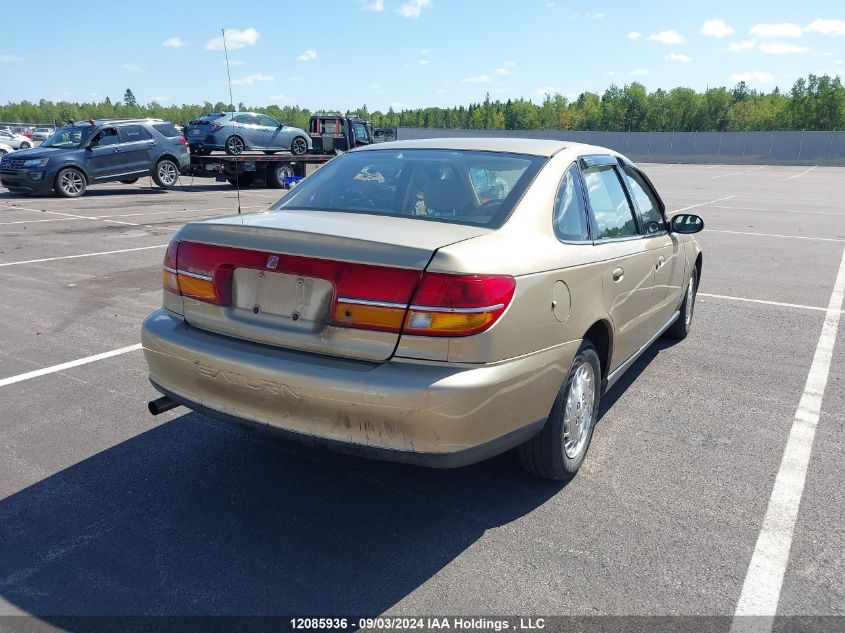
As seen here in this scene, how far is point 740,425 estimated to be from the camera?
4.11 m

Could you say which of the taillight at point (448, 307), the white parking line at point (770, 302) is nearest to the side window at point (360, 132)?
the white parking line at point (770, 302)

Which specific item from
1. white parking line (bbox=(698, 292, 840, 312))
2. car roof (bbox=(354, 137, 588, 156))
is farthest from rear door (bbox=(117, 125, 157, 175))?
car roof (bbox=(354, 137, 588, 156))

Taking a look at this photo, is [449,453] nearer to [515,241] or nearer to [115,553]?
[515,241]

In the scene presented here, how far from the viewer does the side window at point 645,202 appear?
4469 millimetres

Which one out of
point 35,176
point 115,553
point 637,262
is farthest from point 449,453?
point 35,176

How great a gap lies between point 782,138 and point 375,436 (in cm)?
6280

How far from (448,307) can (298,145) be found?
23502 mm

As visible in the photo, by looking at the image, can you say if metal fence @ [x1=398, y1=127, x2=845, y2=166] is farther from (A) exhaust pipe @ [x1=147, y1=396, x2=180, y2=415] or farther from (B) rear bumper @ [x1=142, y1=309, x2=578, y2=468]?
(B) rear bumper @ [x1=142, y1=309, x2=578, y2=468]

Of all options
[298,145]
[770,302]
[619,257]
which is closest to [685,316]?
[770,302]

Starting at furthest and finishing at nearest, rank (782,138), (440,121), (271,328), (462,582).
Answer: (440,121), (782,138), (271,328), (462,582)

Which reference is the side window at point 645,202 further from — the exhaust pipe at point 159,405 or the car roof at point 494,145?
the exhaust pipe at point 159,405

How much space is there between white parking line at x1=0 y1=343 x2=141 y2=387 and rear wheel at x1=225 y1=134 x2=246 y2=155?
18.2m

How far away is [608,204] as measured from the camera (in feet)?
13.0

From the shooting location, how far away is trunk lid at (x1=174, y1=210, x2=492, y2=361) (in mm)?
2652
